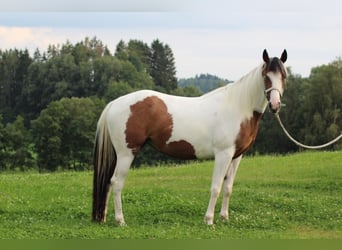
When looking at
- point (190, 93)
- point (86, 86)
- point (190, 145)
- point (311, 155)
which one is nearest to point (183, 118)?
point (190, 145)

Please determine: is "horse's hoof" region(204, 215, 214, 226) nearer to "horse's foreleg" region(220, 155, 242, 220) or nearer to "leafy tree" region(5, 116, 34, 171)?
"horse's foreleg" region(220, 155, 242, 220)

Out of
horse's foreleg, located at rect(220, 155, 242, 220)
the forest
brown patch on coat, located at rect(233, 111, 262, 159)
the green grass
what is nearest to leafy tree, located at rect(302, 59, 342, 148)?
the forest

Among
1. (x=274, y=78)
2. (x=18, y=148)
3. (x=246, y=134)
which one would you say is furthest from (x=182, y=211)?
(x=18, y=148)

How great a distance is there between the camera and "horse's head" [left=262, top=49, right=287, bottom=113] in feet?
26.7

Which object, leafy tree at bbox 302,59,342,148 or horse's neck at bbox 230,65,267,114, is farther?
leafy tree at bbox 302,59,342,148

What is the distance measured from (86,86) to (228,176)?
5946 cm

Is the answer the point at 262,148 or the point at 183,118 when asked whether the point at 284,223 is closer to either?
the point at 183,118

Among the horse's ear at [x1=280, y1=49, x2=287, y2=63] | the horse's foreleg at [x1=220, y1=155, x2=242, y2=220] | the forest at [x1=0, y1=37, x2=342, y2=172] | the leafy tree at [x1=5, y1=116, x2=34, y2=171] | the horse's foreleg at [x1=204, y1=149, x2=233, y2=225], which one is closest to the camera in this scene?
the horse's ear at [x1=280, y1=49, x2=287, y2=63]

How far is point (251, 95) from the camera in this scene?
28.8ft

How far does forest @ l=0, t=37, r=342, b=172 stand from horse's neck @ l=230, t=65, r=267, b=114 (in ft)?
110

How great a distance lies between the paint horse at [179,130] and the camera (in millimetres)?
8680

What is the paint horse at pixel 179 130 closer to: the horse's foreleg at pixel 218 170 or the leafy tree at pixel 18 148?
the horse's foreleg at pixel 218 170

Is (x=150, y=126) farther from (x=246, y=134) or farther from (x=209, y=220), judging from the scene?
(x=209, y=220)

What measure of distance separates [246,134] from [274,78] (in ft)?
3.42
